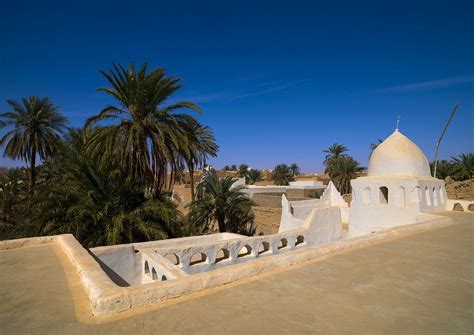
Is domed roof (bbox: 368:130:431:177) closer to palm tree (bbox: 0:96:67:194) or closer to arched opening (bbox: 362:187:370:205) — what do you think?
arched opening (bbox: 362:187:370:205)

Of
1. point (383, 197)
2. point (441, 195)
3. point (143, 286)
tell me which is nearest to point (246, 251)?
point (143, 286)

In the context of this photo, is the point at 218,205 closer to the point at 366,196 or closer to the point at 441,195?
the point at 366,196

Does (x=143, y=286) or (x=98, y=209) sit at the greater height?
(x=98, y=209)

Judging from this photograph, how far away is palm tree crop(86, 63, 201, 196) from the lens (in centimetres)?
1005

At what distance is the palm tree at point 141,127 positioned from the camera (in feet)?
33.0

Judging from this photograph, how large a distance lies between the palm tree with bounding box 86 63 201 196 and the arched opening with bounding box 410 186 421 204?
31.3ft

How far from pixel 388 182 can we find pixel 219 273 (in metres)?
11.9

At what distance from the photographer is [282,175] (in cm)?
4441

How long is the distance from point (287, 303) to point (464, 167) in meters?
32.9

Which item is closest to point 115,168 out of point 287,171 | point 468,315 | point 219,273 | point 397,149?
point 219,273

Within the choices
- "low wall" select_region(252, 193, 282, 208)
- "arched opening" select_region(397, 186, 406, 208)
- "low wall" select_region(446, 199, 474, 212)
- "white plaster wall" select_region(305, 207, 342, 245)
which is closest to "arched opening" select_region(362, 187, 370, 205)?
"arched opening" select_region(397, 186, 406, 208)

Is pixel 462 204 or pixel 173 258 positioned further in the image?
pixel 462 204

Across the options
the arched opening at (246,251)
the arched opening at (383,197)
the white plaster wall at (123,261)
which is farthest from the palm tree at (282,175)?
the white plaster wall at (123,261)

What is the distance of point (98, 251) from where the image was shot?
5.89 m
